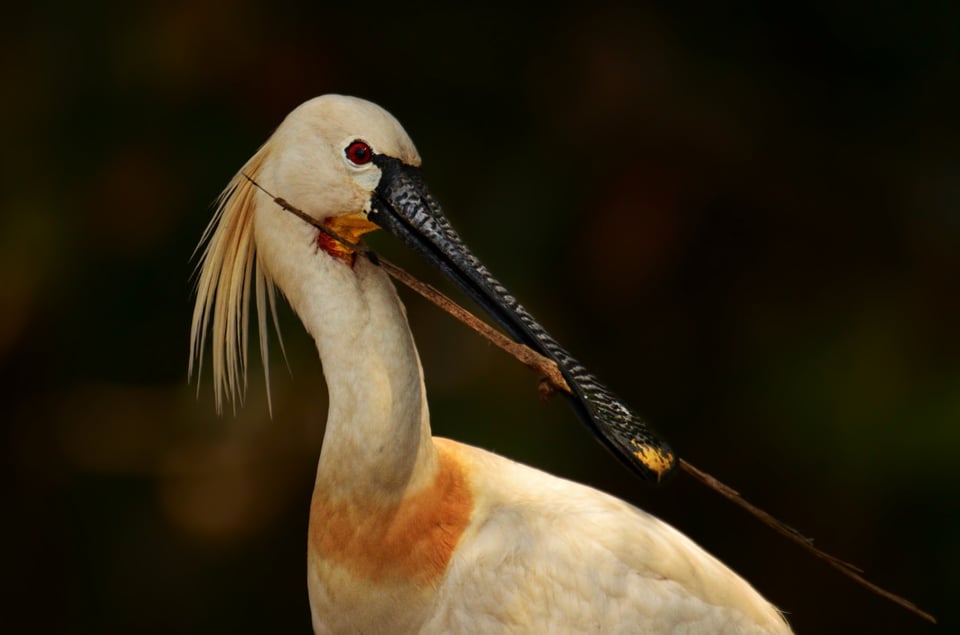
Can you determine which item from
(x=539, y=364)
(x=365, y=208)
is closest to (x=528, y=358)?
(x=539, y=364)

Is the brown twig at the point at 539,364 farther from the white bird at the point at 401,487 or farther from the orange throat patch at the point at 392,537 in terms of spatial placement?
the orange throat patch at the point at 392,537

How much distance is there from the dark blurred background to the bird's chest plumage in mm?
1834

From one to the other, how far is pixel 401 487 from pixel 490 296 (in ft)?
1.01

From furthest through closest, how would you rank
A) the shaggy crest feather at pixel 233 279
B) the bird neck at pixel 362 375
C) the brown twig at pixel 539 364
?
the shaggy crest feather at pixel 233 279 < the bird neck at pixel 362 375 < the brown twig at pixel 539 364

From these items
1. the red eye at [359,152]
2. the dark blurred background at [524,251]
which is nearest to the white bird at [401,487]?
the red eye at [359,152]

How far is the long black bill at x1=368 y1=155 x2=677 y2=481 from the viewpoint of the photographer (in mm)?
1789

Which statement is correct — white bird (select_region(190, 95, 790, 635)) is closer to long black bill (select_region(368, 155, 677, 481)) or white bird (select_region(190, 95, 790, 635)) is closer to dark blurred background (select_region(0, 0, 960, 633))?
long black bill (select_region(368, 155, 677, 481))

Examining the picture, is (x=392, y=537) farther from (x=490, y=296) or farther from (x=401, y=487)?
(x=490, y=296)

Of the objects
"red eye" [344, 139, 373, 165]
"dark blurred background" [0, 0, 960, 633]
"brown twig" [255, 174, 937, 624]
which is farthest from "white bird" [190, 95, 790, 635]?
"dark blurred background" [0, 0, 960, 633]

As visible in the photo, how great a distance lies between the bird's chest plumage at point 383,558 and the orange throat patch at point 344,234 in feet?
1.09

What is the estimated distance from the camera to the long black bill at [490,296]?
1.79m

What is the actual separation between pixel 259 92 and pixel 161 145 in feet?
1.07

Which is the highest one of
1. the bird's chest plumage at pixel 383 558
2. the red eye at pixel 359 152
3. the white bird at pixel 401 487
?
the red eye at pixel 359 152

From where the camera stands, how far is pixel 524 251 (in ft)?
12.2
